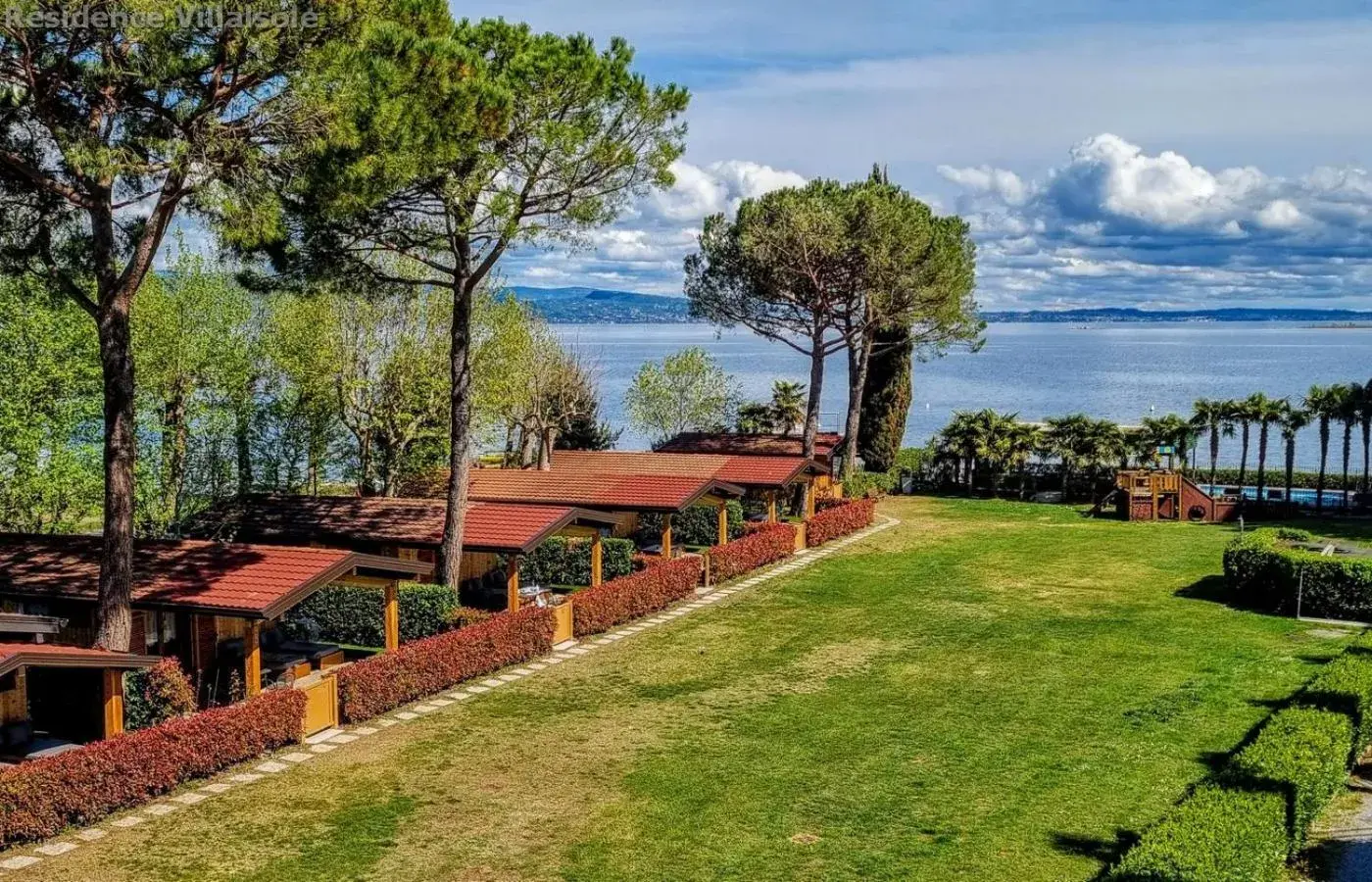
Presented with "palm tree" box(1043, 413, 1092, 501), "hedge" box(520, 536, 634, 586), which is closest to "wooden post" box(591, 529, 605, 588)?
"hedge" box(520, 536, 634, 586)

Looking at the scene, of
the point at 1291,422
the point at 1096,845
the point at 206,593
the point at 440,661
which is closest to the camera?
the point at 1096,845

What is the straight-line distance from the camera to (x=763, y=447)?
151 feet

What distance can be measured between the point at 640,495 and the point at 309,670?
12.5 meters

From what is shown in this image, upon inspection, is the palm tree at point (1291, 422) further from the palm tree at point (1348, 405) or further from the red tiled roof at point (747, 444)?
the red tiled roof at point (747, 444)

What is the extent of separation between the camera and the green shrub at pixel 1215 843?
10.7 metres

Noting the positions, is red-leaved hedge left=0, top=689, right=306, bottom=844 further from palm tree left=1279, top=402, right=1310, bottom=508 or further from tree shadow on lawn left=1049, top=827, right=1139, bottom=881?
palm tree left=1279, top=402, right=1310, bottom=508

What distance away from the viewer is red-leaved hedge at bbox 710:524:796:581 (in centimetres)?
3061

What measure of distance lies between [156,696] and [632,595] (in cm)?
1073

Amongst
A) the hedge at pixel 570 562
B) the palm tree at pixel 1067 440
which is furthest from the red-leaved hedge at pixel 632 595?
the palm tree at pixel 1067 440

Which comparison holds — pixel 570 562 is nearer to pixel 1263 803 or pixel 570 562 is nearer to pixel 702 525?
pixel 702 525

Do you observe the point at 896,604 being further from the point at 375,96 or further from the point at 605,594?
the point at 375,96

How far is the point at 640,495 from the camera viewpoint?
32688 millimetres

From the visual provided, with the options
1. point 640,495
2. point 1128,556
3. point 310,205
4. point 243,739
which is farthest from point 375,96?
point 1128,556

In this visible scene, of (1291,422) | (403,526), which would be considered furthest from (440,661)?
(1291,422)
